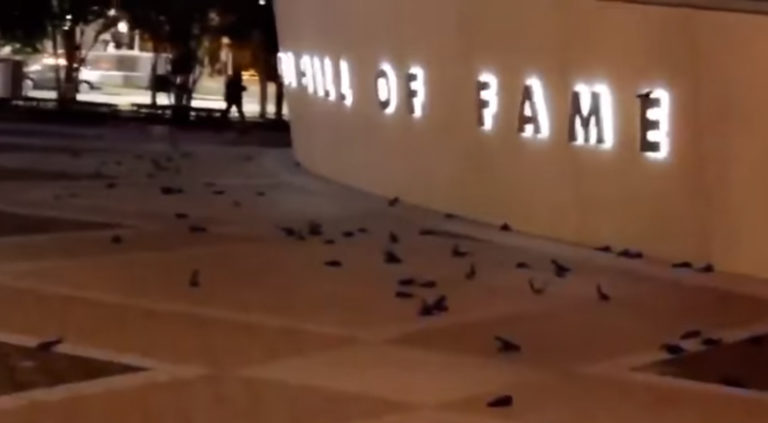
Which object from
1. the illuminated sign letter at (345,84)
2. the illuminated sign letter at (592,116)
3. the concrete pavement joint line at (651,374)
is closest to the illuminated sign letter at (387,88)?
the illuminated sign letter at (345,84)

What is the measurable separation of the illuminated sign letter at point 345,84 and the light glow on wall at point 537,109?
464 cm

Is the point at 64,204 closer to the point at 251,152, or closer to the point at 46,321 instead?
the point at 46,321

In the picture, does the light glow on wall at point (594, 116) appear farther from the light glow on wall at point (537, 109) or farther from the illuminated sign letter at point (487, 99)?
the illuminated sign letter at point (487, 99)

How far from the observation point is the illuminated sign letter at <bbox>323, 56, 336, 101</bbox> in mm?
18438

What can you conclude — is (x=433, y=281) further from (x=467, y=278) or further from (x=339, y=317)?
(x=339, y=317)

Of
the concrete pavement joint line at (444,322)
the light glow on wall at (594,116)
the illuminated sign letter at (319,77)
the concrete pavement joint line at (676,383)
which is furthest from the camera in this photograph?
the illuminated sign letter at (319,77)

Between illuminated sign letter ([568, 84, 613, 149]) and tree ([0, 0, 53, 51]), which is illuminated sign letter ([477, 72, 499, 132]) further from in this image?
tree ([0, 0, 53, 51])

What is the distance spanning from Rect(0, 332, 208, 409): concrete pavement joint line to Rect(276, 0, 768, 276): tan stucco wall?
196 inches

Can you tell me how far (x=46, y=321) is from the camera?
898cm

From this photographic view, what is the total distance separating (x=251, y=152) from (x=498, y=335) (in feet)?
55.2

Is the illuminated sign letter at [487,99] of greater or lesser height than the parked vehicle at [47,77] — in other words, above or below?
above

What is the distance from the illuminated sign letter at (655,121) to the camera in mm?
11617

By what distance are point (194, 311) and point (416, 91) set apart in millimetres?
6587

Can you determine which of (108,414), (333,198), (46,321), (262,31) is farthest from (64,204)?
(262,31)
